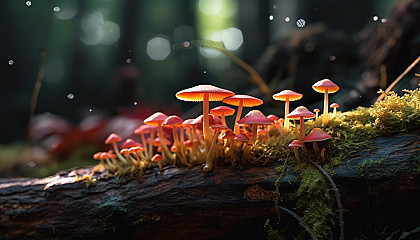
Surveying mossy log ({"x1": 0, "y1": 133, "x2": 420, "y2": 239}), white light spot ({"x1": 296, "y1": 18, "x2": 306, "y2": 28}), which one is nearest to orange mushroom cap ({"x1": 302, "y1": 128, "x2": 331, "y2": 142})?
mossy log ({"x1": 0, "y1": 133, "x2": 420, "y2": 239})

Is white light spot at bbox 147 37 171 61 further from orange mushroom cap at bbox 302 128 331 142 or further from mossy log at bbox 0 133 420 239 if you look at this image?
orange mushroom cap at bbox 302 128 331 142

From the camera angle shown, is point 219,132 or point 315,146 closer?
point 315,146

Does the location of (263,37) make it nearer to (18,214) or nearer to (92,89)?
(18,214)

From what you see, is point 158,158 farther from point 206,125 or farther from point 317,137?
point 317,137

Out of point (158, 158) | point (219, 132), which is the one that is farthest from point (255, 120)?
point (158, 158)

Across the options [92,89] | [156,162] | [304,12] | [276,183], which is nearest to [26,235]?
[156,162]

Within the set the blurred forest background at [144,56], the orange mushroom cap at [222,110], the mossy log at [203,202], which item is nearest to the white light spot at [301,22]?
the blurred forest background at [144,56]

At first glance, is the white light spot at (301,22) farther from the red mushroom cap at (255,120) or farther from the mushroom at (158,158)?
the mushroom at (158,158)
